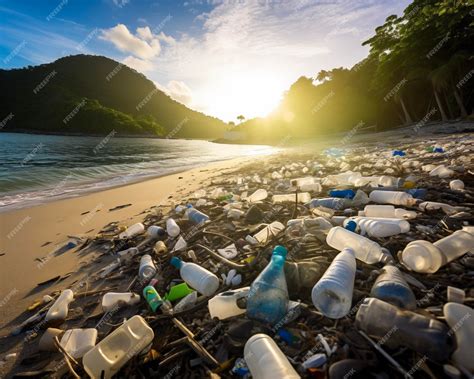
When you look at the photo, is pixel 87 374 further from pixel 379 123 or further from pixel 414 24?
pixel 379 123

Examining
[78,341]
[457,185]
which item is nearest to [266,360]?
[78,341]

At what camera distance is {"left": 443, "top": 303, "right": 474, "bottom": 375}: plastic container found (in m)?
0.96

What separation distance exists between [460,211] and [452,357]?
211cm

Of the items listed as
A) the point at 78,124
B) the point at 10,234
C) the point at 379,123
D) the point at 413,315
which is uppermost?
the point at 78,124

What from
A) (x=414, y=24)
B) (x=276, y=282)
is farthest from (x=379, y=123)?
(x=276, y=282)

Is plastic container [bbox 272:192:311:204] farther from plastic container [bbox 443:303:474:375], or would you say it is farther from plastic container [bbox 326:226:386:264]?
plastic container [bbox 443:303:474:375]

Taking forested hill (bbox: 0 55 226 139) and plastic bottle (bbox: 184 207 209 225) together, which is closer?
plastic bottle (bbox: 184 207 209 225)

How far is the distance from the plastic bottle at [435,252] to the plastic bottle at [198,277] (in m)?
1.58

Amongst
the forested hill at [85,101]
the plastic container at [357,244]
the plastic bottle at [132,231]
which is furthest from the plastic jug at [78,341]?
the forested hill at [85,101]

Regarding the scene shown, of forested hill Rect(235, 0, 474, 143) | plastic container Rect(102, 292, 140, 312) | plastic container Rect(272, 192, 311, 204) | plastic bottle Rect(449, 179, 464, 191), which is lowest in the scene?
plastic container Rect(102, 292, 140, 312)

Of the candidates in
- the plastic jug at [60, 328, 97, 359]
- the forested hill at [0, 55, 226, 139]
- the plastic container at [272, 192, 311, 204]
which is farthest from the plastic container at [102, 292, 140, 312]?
the forested hill at [0, 55, 226, 139]

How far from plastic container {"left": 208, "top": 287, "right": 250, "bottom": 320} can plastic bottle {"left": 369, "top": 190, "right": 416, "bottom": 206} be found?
2499 mm

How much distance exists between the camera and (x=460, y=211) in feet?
7.87

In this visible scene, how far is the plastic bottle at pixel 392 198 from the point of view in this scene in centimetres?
→ 284
